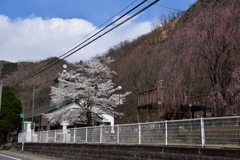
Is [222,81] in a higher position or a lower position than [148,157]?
higher

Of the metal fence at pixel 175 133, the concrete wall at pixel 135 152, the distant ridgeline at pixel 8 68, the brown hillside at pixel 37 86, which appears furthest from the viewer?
the distant ridgeline at pixel 8 68

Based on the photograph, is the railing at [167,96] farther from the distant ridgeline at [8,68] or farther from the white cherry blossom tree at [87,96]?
the distant ridgeline at [8,68]

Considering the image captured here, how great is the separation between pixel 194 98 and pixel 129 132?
845cm

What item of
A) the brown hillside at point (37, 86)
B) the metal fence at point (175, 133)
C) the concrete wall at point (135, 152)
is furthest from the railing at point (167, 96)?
the brown hillside at point (37, 86)

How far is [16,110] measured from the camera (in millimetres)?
33875

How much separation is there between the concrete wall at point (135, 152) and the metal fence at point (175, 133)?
314 millimetres

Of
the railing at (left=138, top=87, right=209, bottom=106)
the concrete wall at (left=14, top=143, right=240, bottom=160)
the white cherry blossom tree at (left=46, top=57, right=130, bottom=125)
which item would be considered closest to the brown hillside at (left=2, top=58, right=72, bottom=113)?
the white cherry blossom tree at (left=46, top=57, right=130, bottom=125)

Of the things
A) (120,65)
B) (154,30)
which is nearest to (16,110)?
(120,65)

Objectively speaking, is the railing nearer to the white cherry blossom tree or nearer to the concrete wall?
the concrete wall

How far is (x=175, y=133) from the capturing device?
32.1ft

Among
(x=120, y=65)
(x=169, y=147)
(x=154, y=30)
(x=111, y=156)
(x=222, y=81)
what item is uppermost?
Answer: (x=154, y=30)

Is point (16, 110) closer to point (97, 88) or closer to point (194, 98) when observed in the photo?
point (97, 88)

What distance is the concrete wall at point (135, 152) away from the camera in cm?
775

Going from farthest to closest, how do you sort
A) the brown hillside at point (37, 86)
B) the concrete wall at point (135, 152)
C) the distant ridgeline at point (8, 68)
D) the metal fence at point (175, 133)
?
1. the distant ridgeline at point (8, 68)
2. the brown hillside at point (37, 86)
3. the metal fence at point (175, 133)
4. the concrete wall at point (135, 152)
